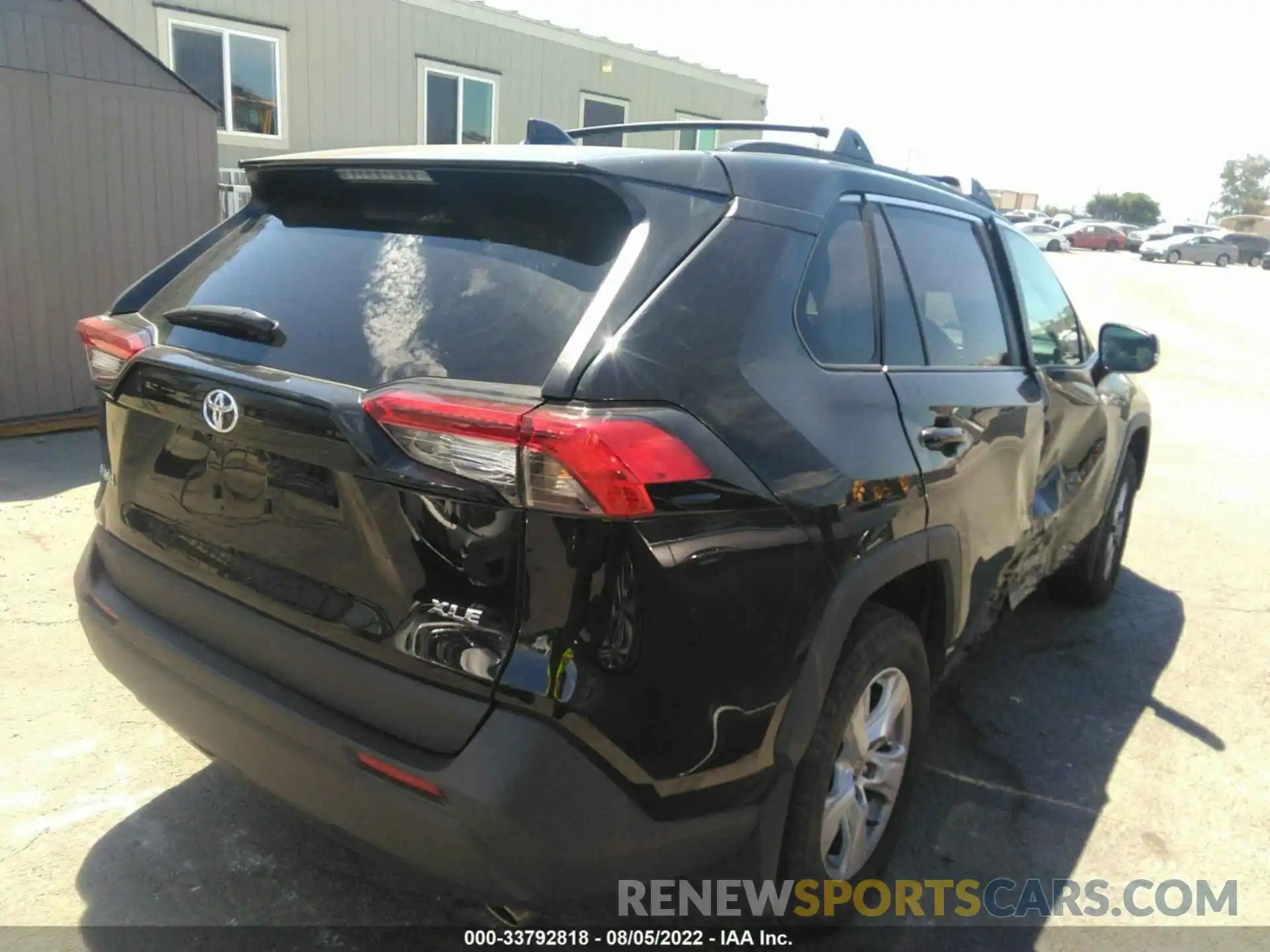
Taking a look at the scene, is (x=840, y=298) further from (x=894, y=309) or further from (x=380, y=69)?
(x=380, y=69)

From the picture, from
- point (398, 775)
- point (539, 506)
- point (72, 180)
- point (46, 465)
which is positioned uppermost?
point (72, 180)

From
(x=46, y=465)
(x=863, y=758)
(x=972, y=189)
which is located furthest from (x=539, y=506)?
(x=46, y=465)

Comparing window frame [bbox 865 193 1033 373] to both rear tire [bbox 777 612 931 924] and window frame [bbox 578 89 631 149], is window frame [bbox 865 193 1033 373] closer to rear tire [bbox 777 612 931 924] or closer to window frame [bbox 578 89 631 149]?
rear tire [bbox 777 612 931 924]

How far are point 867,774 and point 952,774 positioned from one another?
93 cm

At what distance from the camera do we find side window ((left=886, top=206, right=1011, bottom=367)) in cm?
274

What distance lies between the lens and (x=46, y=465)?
574cm

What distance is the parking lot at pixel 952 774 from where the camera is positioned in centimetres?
251

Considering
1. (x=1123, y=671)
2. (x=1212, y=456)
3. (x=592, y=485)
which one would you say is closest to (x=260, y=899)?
(x=592, y=485)

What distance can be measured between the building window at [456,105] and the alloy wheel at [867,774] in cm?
1195

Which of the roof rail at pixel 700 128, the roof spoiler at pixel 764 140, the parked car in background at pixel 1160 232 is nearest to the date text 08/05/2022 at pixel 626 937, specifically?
the roof spoiler at pixel 764 140

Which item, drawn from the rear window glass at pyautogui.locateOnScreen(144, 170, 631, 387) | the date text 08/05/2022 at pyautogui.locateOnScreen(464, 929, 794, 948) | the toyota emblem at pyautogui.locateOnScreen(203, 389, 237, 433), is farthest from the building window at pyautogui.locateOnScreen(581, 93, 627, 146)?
the date text 08/05/2022 at pyautogui.locateOnScreen(464, 929, 794, 948)

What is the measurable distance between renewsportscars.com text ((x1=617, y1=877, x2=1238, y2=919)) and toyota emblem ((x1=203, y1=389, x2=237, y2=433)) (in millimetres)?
1421

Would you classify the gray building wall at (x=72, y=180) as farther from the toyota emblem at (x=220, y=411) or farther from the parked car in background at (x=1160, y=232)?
the parked car in background at (x=1160, y=232)

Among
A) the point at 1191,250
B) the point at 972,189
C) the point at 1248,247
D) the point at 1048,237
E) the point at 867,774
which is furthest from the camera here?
the point at 1248,247
